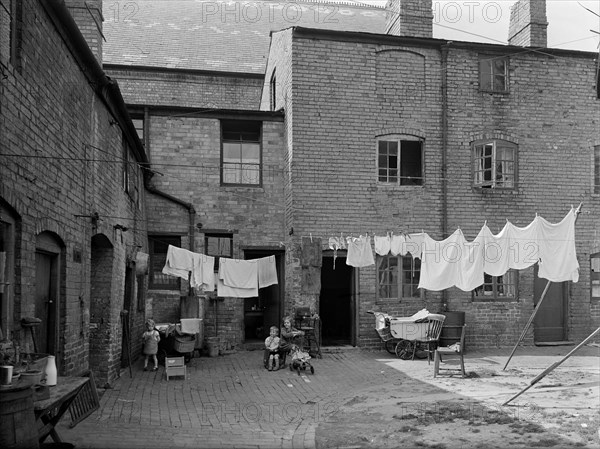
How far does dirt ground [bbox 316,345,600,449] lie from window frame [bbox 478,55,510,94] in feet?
25.4

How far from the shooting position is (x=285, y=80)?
56.3ft

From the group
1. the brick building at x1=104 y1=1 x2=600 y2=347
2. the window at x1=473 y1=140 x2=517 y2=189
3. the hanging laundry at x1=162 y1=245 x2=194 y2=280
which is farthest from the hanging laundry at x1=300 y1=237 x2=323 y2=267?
the window at x1=473 y1=140 x2=517 y2=189

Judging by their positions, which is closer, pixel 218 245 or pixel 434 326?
pixel 434 326

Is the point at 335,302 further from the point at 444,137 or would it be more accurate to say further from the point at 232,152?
the point at 444,137

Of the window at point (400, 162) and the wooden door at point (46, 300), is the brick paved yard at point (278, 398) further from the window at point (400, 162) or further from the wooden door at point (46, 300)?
the window at point (400, 162)

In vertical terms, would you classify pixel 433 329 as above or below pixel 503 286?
below

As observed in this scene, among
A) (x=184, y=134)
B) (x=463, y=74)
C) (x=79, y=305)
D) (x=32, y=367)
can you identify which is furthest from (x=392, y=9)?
(x=32, y=367)

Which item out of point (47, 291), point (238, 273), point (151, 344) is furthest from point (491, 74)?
point (47, 291)

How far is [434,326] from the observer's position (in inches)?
585

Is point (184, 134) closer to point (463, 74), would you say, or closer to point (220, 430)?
point (463, 74)

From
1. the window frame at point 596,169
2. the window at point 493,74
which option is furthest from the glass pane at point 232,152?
the window frame at point 596,169

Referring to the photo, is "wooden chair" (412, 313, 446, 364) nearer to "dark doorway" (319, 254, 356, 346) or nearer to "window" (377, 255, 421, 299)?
"window" (377, 255, 421, 299)

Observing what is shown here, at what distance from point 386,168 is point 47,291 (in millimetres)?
10428

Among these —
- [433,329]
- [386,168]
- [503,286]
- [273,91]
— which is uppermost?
[273,91]
